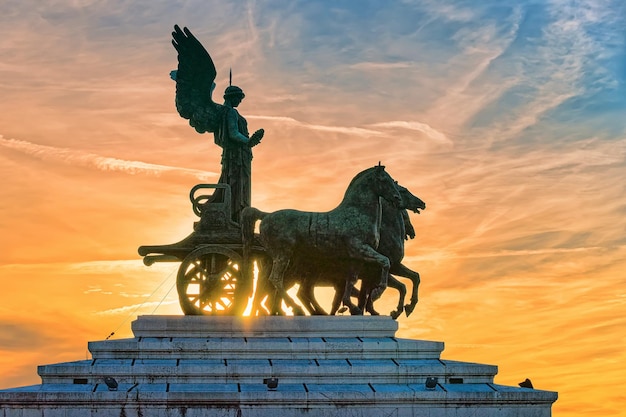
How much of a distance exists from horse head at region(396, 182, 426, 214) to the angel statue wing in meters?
4.95

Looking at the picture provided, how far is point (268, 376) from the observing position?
97.9ft

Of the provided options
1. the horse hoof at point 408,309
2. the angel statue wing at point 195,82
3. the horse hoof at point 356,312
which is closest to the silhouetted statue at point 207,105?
the angel statue wing at point 195,82

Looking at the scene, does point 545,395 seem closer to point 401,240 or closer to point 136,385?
point 401,240

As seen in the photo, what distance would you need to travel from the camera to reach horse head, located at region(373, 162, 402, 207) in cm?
3228

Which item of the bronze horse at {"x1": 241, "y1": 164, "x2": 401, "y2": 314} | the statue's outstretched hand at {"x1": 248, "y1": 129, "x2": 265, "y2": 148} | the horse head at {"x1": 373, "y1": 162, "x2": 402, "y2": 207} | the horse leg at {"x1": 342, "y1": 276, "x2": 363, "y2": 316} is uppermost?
the statue's outstretched hand at {"x1": 248, "y1": 129, "x2": 265, "y2": 148}

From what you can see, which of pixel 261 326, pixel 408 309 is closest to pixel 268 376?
pixel 261 326

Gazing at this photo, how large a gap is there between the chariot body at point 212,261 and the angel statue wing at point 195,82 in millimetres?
2479

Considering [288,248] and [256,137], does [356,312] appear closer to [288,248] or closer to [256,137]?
[288,248]

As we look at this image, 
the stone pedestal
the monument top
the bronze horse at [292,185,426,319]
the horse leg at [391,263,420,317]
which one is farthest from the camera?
the horse leg at [391,263,420,317]

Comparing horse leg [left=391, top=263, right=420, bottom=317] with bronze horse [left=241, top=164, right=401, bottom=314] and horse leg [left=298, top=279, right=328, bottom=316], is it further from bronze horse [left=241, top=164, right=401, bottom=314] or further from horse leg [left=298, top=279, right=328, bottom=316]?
horse leg [left=298, top=279, right=328, bottom=316]

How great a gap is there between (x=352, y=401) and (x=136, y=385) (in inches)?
171

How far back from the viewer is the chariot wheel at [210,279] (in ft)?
108

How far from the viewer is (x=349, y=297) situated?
32469mm

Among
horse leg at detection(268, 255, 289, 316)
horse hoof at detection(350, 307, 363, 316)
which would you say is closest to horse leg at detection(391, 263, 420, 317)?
horse hoof at detection(350, 307, 363, 316)
